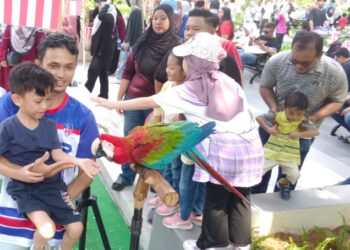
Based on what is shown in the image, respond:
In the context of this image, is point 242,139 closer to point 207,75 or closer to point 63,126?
point 207,75

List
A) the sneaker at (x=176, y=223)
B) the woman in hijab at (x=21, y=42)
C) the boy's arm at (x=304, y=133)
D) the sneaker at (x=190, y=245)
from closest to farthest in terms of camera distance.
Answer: the sneaker at (x=190, y=245) < the sneaker at (x=176, y=223) < the boy's arm at (x=304, y=133) < the woman in hijab at (x=21, y=42)

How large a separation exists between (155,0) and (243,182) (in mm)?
7352

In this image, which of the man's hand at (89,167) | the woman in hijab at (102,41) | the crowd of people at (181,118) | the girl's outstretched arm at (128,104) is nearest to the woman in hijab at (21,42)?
the crowd of people at (181,118)

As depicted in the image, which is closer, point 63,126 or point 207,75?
point 63,126

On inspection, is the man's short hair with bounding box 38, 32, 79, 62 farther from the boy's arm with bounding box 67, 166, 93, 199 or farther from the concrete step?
the concrete step

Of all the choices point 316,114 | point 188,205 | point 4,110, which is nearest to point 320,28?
point 316,114

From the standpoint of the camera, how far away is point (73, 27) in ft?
21.7

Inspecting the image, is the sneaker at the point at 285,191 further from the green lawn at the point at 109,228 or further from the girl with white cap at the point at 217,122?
the green lawn at the point at 109,228

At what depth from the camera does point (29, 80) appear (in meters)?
1.56

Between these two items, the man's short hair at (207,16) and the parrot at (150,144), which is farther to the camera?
the man's short hair at (207,16)

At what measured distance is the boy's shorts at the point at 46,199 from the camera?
1584 millimetres

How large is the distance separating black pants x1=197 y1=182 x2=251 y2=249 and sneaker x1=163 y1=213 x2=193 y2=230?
200 mm

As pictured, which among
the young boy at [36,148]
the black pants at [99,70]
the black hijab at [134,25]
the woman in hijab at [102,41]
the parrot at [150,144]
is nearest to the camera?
the parrot at [150,144]

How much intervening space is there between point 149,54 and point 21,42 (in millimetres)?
1600
